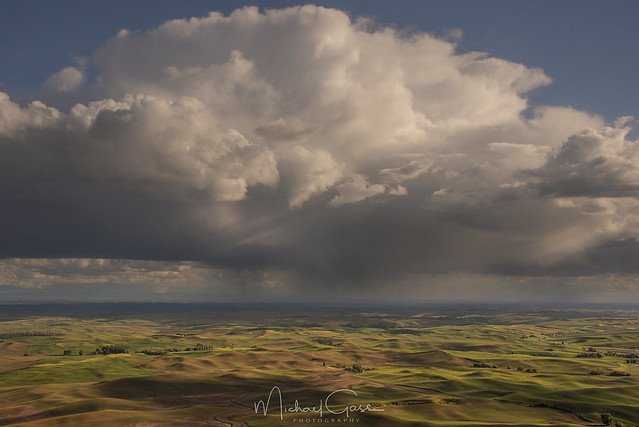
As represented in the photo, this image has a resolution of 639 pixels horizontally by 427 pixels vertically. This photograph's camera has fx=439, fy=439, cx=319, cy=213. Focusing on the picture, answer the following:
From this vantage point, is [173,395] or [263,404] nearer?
[263,404]

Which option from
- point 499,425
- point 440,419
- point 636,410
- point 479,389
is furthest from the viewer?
point 479,389

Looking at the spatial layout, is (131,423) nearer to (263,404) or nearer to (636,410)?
(263,404)

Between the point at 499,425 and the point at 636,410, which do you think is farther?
the point at 636,410

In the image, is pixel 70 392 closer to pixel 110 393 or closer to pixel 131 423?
pixel 110 393

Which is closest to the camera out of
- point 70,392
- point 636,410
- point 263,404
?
point 636,410

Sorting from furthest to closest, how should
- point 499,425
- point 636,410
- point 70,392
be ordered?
1. point 70,392
2. point 636,410
3. point 499,425

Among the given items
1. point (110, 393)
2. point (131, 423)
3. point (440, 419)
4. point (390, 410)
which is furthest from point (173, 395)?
point (440, 419)

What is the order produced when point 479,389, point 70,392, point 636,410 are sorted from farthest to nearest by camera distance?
point 479,389 → point 70,392 → point 636,410

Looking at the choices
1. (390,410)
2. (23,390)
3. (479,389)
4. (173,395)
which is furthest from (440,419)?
(23,390)
